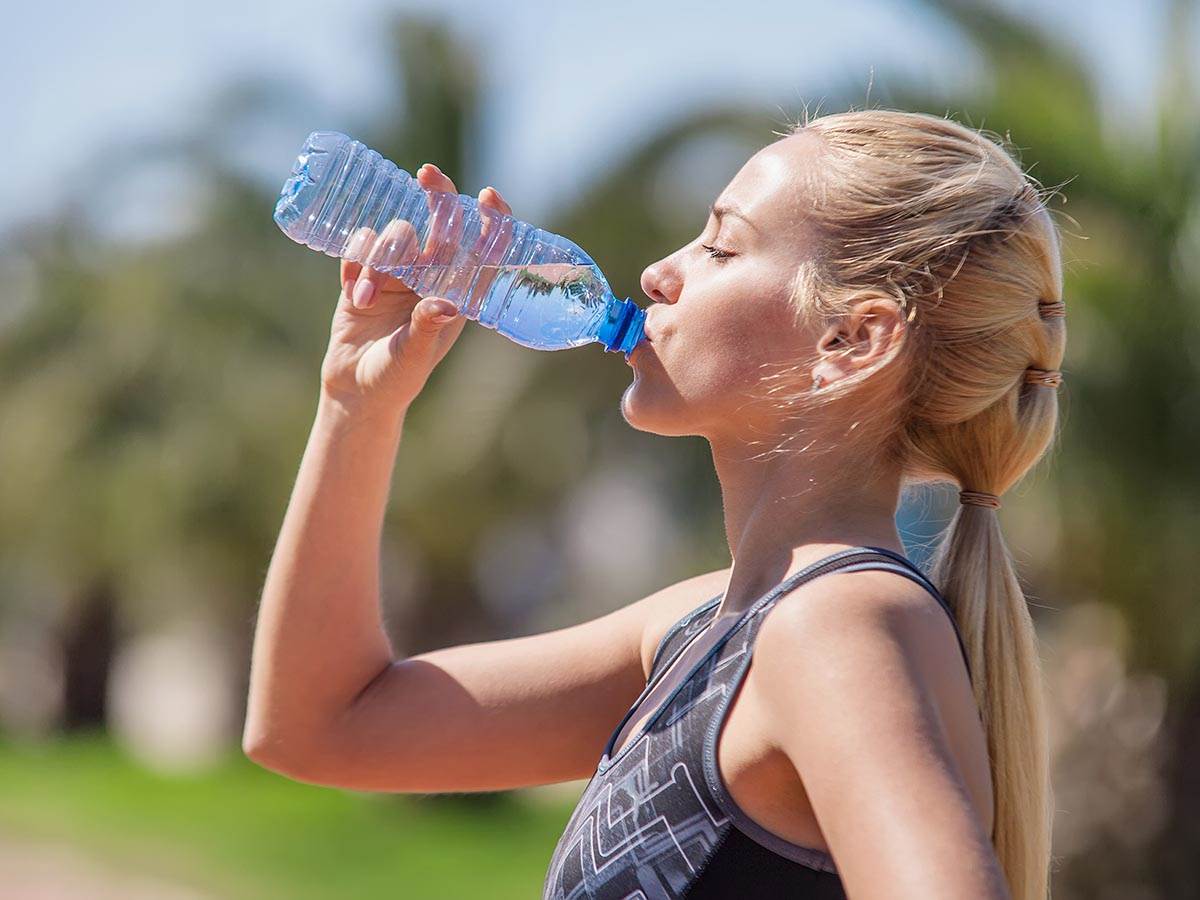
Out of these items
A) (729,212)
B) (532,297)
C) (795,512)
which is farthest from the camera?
(532,297)

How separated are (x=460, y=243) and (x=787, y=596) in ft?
3.56

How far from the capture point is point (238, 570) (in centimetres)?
1342

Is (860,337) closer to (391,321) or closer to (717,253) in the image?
(717,253)

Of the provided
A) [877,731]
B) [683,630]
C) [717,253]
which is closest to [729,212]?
[717,253]

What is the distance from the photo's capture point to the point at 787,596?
1.72m

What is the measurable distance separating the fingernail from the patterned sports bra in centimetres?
83

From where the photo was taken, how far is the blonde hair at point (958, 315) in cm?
194

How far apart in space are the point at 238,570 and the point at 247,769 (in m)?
2.40

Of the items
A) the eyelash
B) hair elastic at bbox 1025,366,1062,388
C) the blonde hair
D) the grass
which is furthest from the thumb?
the grass

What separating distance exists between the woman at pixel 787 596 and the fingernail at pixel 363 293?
0.06 ft

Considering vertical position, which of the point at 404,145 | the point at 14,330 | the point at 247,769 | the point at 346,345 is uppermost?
the point at 346,345

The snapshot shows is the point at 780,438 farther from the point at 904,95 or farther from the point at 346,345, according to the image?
the point at 904,95

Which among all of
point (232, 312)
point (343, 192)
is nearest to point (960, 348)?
point (343, 192)

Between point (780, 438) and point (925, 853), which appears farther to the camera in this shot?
point (780, 438)
